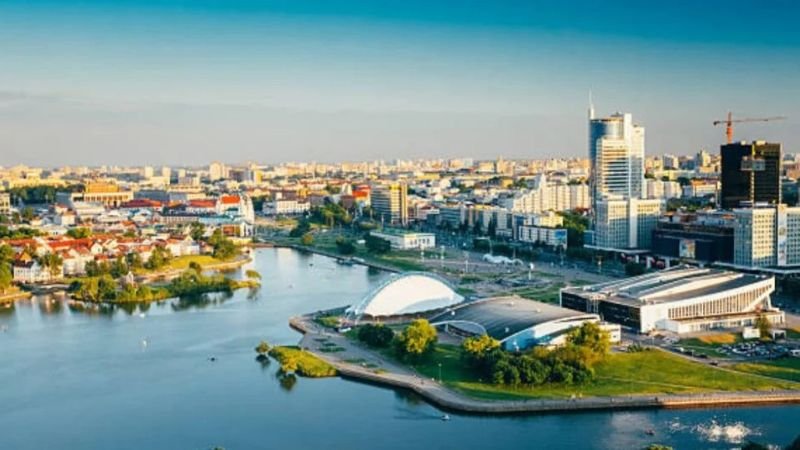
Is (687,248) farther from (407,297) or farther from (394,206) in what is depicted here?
(394,206)

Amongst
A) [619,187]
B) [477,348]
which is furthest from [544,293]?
[619,187]

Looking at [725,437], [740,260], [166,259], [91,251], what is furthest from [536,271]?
[725,437]

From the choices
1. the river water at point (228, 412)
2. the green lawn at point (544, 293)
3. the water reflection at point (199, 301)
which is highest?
the green lawn at point (544, 293)

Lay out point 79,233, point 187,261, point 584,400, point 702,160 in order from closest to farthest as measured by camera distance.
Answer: point 584,400, point 187,261, point 79,233, point 702,160

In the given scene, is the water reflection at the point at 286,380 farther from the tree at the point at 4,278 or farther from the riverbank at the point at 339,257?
the riverbank at the point at 339,257

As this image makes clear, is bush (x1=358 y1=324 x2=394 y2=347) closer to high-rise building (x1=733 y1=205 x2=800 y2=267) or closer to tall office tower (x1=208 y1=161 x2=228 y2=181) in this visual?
high-rise building (x1=733 y1=205 x2=800 y2=267)

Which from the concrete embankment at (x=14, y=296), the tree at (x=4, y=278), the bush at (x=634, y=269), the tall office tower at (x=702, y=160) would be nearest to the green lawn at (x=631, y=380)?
the bush at (x=634, y=269)
